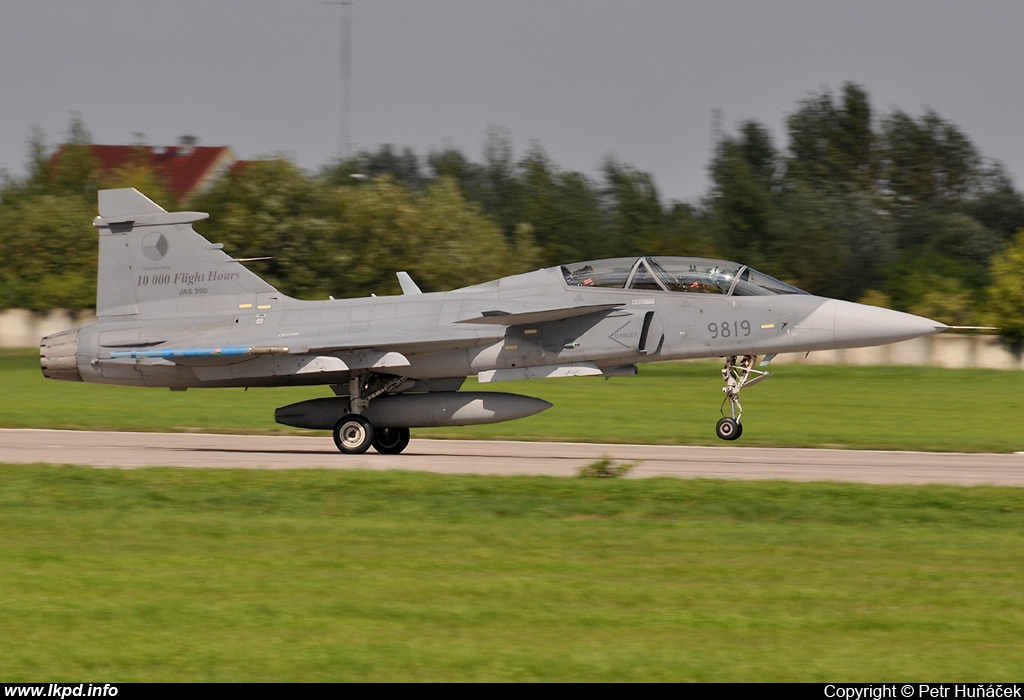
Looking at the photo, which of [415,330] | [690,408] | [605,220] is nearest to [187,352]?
[415,330]

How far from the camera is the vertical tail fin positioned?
1836cm

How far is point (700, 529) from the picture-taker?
36.3 ft

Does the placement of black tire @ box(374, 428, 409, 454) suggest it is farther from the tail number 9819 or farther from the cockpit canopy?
the tail number 9819

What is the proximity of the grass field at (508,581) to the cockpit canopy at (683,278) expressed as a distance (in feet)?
13.3

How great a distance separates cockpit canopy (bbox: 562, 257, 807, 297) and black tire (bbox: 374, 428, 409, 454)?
3582 mm

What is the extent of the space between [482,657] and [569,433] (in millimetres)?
15940

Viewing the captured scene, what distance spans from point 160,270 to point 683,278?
757 centimetres

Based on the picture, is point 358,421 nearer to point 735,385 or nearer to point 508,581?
point 735,385

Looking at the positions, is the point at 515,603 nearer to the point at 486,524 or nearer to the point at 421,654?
the point at 421,654

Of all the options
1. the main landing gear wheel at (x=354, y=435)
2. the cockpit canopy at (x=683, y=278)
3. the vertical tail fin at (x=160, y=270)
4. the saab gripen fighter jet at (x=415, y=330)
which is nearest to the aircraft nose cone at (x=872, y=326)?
the saab gripen fighter jet at (x=415, y=330)

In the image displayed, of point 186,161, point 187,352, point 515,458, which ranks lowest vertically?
point 515,458

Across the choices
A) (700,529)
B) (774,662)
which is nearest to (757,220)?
(700,529)

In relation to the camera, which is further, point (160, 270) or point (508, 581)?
point (160, 270)

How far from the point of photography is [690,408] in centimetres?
2727
